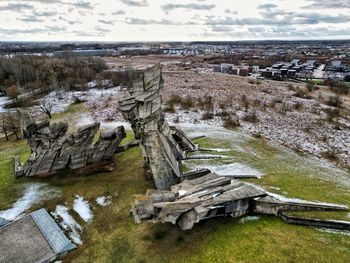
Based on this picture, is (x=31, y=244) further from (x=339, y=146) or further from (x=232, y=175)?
(x=339, y=146)

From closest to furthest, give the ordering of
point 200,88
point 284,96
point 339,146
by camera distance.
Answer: point 339,146, point 284,96, point 200,88

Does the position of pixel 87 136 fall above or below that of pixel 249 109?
above

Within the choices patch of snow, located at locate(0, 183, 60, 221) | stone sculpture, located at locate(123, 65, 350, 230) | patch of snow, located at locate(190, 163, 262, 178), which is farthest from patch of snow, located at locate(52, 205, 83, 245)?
patch of snow, located at locate(190, 163, 262, 178)

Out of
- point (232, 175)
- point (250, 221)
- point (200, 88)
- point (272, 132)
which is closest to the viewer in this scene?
point (250, 221)

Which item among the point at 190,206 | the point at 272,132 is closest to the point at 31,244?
the point at 190,206

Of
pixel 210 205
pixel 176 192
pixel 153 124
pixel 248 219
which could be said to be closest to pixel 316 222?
→ pixel 248 219

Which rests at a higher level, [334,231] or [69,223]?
[334,231]

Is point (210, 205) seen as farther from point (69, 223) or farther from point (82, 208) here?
point (82, 208)

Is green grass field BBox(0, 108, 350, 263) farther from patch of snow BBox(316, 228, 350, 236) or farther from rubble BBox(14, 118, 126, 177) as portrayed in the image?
rubble BBox(14, 118, 126, 177)
